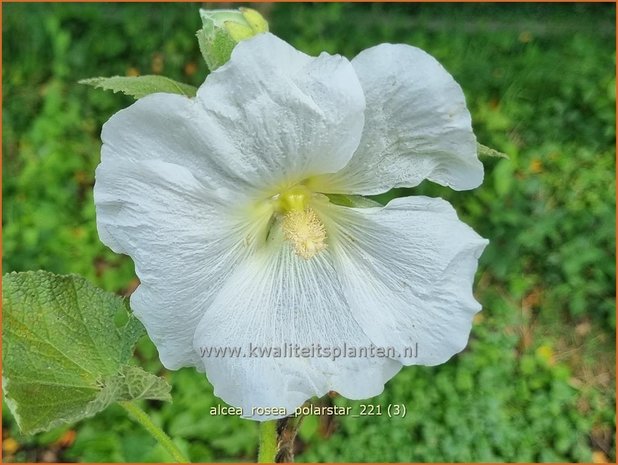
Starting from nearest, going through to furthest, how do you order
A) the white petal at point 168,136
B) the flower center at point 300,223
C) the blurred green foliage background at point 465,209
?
the white petal at point 168,136, the flower center at point 300,223, the blurred green foliage background at point 465,209

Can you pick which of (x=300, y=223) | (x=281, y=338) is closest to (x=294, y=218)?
(x=300, y=223)

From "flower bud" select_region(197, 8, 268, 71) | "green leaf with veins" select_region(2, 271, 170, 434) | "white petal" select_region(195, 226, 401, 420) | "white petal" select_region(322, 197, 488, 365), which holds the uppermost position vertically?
"flower bud" select_region(197, 8, 268, 71)

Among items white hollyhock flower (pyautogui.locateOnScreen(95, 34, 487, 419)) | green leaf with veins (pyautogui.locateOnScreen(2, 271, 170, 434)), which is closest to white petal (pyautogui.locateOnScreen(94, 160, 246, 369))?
white hollyhock flower (pyautogui.locateOnScreen(95, 34, 487, 419))

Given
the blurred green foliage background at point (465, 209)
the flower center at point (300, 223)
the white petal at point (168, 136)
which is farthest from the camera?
the blurred green foliage background at point (465, 209)

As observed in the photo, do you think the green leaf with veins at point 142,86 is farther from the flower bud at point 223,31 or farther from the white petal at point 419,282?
the white petal at point 419,282

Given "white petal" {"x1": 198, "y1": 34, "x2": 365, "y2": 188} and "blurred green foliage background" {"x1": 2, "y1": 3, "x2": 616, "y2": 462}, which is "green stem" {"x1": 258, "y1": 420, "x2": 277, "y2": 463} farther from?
"blurred green foliage background" {"x1": 2, "y1": 3, "x2": 616, "y2": 462}

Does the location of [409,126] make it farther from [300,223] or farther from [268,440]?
[268,440]

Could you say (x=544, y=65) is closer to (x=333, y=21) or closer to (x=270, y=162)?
(x=333, y=21)

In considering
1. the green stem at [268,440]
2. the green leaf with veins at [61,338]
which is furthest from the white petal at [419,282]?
the green leaf with veins at [61,338]
